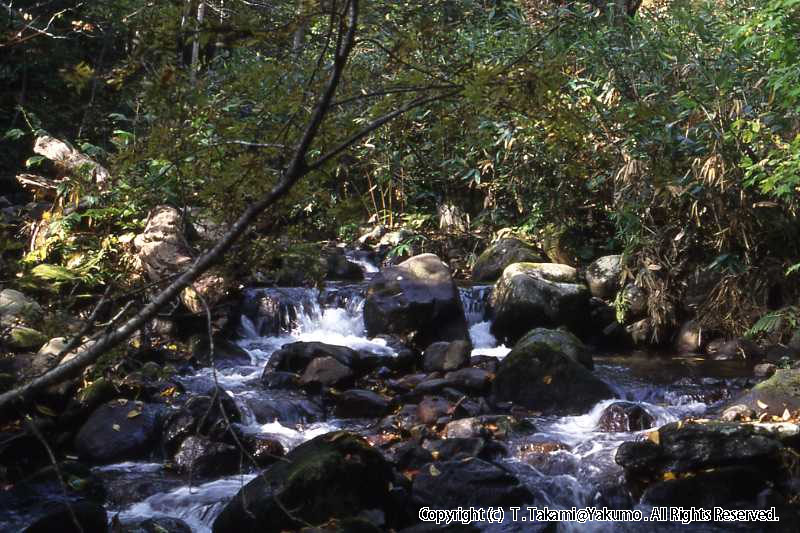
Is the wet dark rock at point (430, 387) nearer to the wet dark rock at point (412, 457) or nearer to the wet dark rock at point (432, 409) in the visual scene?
the wet dark rock at point (432, 409)

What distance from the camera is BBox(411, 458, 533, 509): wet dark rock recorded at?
533 cm

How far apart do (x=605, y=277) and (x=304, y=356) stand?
457 centimetres

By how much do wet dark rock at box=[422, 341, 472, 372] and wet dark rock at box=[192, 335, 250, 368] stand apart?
215cm

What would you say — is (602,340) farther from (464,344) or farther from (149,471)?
(149,471)

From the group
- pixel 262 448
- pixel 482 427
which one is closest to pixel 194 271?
pixel 262 448

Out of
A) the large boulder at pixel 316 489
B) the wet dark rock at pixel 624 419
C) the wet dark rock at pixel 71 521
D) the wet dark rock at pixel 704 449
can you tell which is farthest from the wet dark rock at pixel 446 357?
the wet dark rock at pixel 71 521

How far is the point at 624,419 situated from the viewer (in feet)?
22.6

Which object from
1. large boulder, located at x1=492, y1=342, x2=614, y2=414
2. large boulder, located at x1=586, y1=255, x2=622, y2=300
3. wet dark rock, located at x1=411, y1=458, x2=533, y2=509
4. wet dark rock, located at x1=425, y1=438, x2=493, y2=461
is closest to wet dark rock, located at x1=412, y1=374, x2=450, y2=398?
large boulder, located at x1=492, y1=342, x2=614, y2=414

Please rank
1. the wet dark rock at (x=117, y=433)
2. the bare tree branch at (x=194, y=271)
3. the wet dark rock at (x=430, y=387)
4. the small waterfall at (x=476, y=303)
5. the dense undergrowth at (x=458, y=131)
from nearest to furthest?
the bare tree branch at (x=194, y=271) → the dense undergrowth at (x=458, y=131) → the wet dark rock at (x=117, y=433) → the wet dark rock at (x=430, y=387) → the small waterfall at (x=476, y=303)

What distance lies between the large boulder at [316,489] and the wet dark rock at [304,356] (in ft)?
10.9

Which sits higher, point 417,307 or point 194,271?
point 194,271

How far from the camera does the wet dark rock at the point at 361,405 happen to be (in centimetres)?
754

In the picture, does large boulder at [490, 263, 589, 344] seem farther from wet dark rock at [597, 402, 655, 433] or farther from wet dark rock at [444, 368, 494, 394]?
wet dark rock at [597, 402, 655, 433]

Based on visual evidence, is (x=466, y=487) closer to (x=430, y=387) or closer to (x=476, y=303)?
(x=430, y=387)
